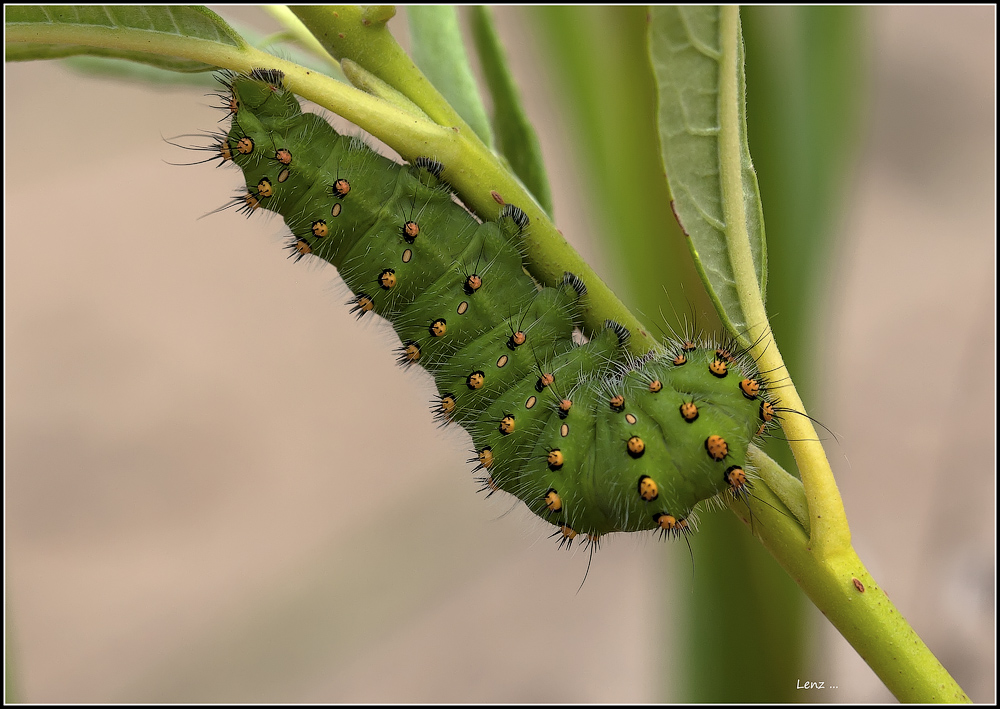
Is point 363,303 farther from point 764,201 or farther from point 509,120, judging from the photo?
point 764,201

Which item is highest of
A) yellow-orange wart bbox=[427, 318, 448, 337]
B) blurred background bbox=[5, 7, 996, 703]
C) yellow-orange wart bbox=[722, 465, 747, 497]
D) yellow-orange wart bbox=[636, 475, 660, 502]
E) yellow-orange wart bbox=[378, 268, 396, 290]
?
yellow-orange wart bbox=[378, 268, 396, 290]

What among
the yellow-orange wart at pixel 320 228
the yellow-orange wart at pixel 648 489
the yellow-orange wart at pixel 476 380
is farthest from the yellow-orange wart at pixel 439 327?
the yellow-orange wart at pixel 648 489

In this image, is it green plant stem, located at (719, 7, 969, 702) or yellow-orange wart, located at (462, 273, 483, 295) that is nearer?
green plant stem, located at (719, 7, 969, 702)

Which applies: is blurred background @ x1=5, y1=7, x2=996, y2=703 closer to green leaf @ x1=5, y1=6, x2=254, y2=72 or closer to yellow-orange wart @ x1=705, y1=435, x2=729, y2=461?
yellow-orange wart @ x1=705, y1=435, x2=729, y2=461

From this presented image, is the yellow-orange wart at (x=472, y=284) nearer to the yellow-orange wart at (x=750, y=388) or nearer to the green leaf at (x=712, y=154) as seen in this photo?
the green leaf at (x=712, y=154)

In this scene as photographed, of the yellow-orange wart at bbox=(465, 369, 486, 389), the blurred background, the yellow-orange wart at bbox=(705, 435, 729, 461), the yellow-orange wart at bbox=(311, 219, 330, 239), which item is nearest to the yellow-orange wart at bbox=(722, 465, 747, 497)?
the yellow-orange wart at bbox=(705, 435, 729, 461)

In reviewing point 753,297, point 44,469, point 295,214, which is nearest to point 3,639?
point 295,214

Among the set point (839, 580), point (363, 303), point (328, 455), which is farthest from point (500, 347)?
point (328, 455)
